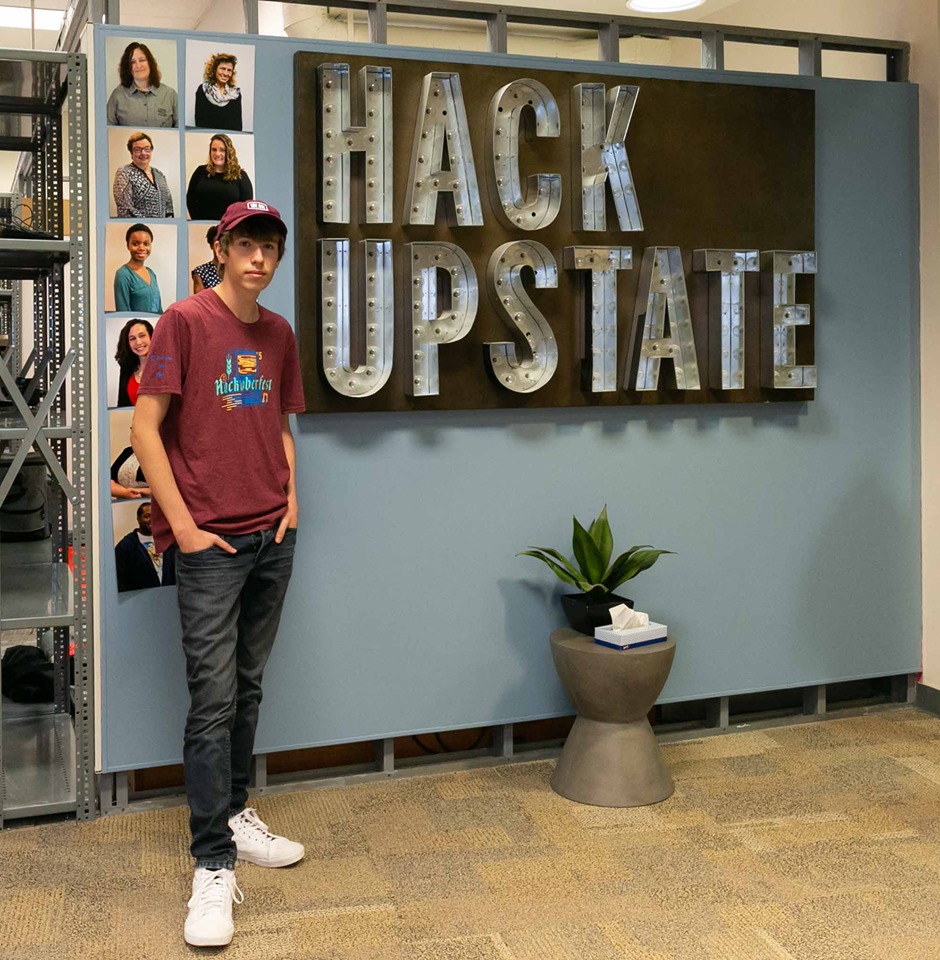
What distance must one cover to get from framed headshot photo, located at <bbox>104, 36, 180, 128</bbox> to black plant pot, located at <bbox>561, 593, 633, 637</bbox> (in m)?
1.72

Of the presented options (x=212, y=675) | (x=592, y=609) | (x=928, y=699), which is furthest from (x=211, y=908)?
(x=928, y=699)

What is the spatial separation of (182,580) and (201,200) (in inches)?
41.8

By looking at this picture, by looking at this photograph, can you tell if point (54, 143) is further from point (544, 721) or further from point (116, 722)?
point (544, 721)

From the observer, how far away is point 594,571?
134 inches

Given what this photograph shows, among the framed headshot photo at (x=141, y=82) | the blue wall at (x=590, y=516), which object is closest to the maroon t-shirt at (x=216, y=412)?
the blue wall at (x=590, y=516)

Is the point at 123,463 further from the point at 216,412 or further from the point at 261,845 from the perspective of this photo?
the point at 261,845

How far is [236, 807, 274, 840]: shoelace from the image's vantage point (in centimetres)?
290

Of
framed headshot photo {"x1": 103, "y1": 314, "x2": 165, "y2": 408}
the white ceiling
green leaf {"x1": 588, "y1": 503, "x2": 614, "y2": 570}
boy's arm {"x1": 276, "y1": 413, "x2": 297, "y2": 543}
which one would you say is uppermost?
the white ceiling

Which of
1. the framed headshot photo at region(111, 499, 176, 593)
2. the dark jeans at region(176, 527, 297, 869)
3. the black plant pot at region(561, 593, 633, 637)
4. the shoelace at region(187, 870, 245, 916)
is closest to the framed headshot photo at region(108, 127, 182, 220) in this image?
the framed headshot photo at region(111, 499, 176, 593)

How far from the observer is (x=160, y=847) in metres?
2.97

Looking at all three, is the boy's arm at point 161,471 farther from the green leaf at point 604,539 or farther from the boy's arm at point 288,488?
the green leaf at point 604,539

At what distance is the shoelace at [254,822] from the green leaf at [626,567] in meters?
→ 1.18

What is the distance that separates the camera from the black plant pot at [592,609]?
334 cm

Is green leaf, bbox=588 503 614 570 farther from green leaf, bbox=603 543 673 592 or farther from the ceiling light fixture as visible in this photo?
the ceiling light fixture
